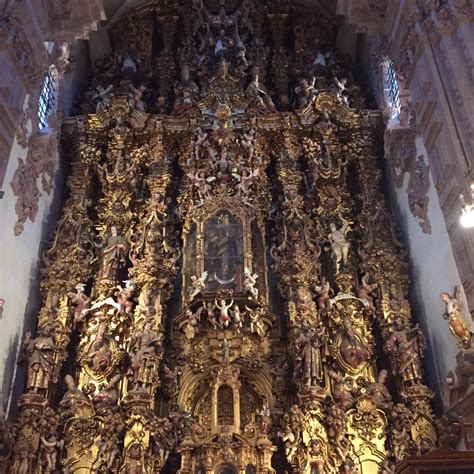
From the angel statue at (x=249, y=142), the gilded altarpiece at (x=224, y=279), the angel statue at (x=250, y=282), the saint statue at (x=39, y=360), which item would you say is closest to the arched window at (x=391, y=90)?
the gilded altarpiece at (x=224, y=279)

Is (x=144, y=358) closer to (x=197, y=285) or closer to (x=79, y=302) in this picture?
(x=197, y=285)

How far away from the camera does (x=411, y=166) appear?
1320 centimetres

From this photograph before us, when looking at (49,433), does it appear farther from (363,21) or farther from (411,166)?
(363,21)

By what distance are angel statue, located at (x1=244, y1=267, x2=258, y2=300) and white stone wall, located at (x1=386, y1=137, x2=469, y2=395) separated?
3793mm

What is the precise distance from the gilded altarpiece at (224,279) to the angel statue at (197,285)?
5.3 inches

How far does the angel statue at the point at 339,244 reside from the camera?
549 inches

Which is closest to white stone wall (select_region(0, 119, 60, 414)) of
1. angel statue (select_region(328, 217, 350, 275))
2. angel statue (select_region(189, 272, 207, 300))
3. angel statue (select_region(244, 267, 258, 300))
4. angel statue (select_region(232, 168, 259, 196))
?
angel statue (select_region(189, 272, 207, 300))

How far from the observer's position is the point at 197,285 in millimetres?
13039

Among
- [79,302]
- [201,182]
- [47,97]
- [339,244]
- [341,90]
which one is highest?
[341,90]

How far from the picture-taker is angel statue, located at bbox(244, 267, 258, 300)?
12.9 meters

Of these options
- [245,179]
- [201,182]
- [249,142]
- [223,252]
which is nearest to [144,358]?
[223,252]

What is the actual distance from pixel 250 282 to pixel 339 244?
2.59 metres

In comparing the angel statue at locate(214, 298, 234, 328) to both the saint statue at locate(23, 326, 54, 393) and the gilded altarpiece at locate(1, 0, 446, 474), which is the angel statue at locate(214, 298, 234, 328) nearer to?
the gilded altarpiece at locate(1, 0, 446, 474)

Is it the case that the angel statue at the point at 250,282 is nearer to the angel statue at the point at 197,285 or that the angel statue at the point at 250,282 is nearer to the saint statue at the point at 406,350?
the angel statue at the point at 197,285
